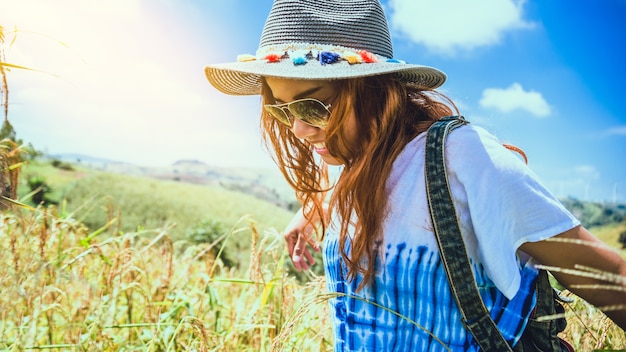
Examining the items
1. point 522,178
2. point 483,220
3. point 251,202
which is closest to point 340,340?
point 483,220

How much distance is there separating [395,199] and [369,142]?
0.23 m

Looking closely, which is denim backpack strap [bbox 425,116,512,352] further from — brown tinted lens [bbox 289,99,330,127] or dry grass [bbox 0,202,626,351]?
dry grass [bbox 0,202,626,351]

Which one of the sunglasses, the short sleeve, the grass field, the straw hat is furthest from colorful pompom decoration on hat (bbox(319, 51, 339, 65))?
the grass field

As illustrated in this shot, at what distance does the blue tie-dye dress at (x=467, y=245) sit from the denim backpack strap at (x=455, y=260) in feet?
0.11

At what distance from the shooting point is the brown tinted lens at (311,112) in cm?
147

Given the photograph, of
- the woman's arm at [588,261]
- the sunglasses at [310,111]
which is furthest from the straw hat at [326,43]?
the woman's arm at [588,261]

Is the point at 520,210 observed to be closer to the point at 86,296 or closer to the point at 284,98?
the point at 284,98

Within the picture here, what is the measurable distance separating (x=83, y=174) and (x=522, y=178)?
12325 millimetres

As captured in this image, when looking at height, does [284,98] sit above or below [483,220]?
above

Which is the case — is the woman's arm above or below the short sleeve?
below

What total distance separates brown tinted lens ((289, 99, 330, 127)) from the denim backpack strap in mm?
431

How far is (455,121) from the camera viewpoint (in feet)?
A: 4.08

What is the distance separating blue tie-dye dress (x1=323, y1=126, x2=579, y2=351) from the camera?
1.07 meters

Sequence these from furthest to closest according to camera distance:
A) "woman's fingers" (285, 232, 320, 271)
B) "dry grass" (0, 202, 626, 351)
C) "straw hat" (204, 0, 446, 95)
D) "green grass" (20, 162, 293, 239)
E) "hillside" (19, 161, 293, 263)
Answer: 1. "green grass" (20, 162, 293, 239)
2. "hillside" (19, 161, 293, 263)
3. "woman's fingers" (285, 232, 320, 271)
4. "dry grass" (0, 202, 626, 351)
5. "straw hat" (204, 0, 446, 95)
